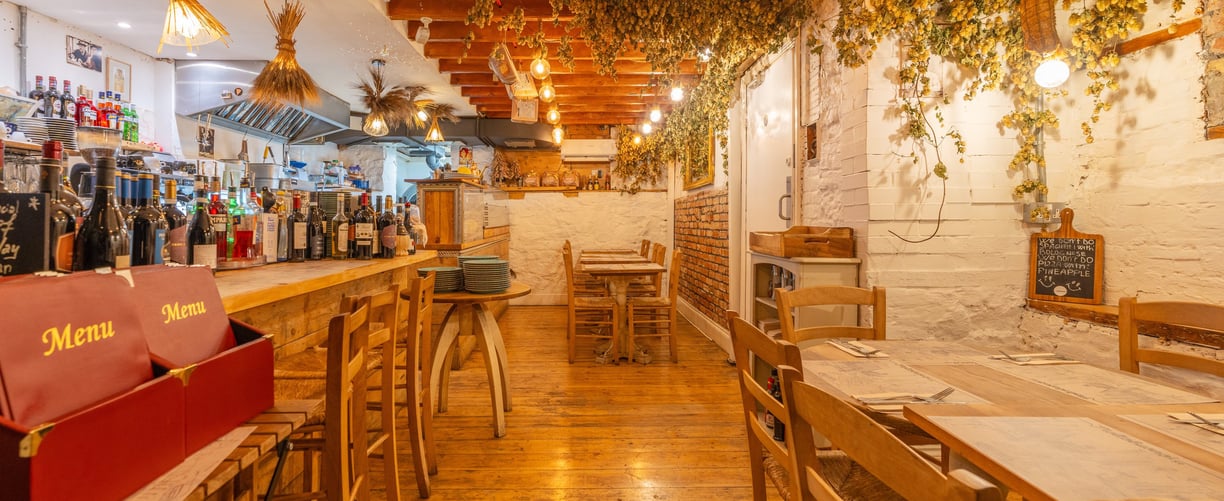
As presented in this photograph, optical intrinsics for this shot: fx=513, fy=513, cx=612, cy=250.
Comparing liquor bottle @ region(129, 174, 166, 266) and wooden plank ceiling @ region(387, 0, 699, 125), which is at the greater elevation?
wooden plank ceiling @ region(387, 0, 699, 125)

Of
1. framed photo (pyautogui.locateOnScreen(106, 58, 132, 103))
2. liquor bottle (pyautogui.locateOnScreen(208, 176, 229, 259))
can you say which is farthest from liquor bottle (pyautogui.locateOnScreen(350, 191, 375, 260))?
framed photo (pyautogui.locateOnScreen(106, 58, 132, 103))

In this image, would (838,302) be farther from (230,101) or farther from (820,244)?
(230,101)

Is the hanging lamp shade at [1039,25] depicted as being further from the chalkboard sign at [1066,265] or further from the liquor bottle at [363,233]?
the liquor bottle at [363,233]

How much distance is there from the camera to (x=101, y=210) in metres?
1.26

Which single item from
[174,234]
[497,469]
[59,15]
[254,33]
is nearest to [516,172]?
[254,33]

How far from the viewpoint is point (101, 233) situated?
1258 mm

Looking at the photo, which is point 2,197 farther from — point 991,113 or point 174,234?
point 991,113

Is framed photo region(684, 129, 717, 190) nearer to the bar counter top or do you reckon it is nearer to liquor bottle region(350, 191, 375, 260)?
liquor bottle region(350, 191, 375, 260)

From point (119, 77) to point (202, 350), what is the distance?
604 centimetres

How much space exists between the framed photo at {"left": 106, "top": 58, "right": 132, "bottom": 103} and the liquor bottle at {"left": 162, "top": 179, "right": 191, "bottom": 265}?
201 inches

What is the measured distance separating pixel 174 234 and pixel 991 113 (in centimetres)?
374

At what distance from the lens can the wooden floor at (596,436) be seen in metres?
2.38

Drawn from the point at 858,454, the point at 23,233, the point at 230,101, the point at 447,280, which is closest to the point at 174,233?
the point at 23,233

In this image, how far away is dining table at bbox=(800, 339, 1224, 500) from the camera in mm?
858
